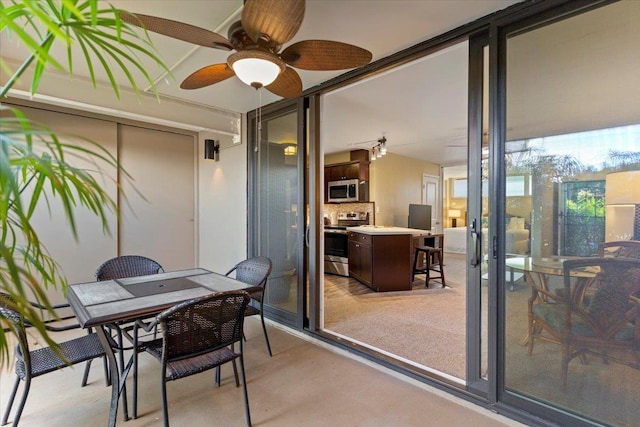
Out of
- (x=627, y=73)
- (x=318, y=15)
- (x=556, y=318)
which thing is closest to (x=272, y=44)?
(x=318, y=15)

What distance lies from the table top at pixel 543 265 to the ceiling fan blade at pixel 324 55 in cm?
149

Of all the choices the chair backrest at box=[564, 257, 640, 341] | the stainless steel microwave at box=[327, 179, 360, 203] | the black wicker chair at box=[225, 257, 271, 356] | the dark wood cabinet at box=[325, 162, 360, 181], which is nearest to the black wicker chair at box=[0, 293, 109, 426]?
the black wicker chair at box=[225, 257, 271, 356]

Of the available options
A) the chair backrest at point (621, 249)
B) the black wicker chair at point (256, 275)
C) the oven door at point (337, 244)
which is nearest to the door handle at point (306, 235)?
the black wicker chair at point (256, 275)

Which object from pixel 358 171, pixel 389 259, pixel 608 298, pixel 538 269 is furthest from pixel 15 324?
pixel 358 171

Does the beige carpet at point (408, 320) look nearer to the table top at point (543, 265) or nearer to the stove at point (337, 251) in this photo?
the stove at point (337, 251)

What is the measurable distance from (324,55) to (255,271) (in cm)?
185

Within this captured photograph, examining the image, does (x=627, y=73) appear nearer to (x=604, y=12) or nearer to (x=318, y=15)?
(x=604, y=12)

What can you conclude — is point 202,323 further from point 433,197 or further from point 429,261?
point 433,197

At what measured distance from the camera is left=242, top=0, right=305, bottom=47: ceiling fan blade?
1.38 metres

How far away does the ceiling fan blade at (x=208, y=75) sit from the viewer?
1.99m

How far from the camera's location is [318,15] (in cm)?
198

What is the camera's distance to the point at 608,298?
1588 mm

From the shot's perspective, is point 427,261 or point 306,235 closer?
point 306,235

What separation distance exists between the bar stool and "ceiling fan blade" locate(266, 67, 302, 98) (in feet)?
11.4
